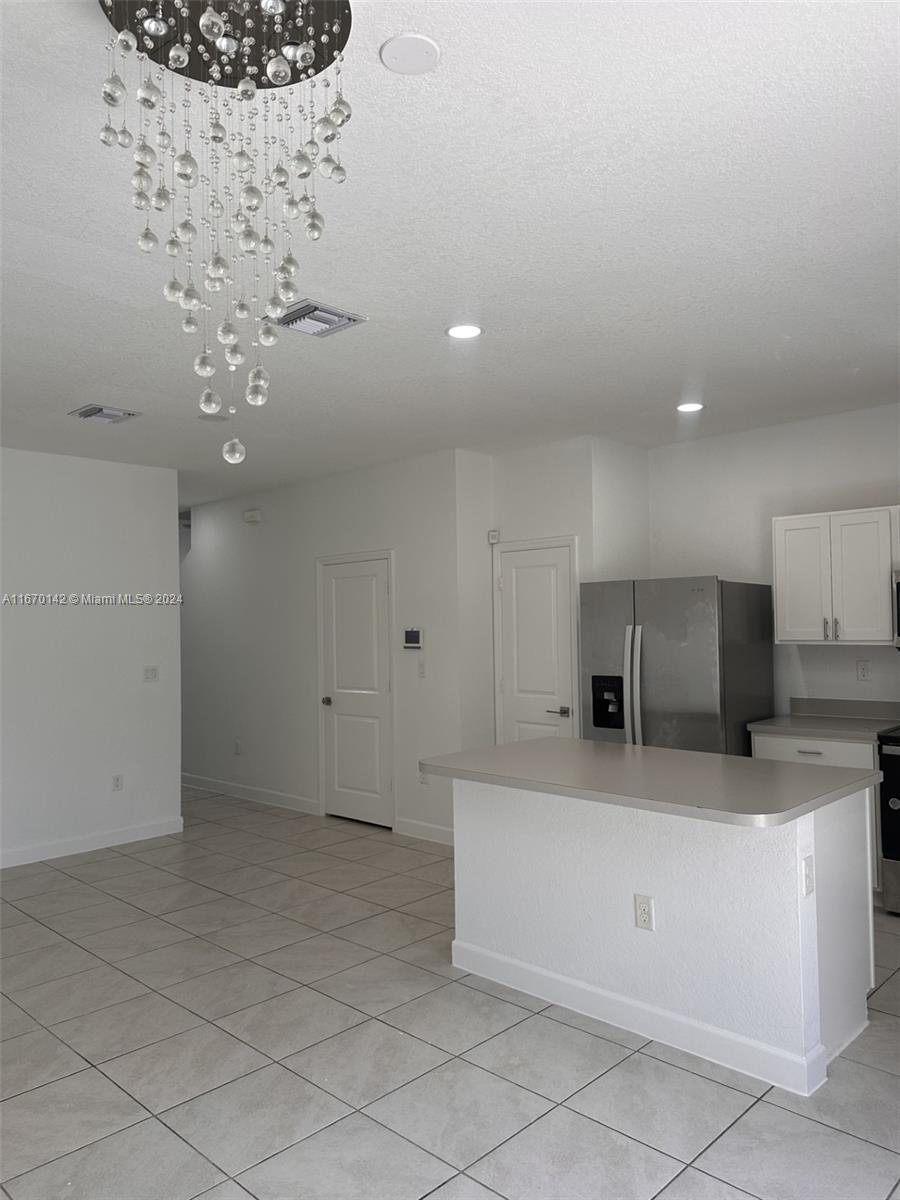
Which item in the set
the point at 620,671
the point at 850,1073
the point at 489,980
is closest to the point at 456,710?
the point at 620,671

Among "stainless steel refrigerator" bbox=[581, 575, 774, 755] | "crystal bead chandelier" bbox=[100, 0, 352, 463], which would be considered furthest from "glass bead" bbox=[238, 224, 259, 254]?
"stainless steel refrigerator" bbox=[581, 575, 774, 755]

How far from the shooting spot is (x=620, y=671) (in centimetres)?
500

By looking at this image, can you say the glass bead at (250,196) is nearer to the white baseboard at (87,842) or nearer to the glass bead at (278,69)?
the glass bead at (278,69)

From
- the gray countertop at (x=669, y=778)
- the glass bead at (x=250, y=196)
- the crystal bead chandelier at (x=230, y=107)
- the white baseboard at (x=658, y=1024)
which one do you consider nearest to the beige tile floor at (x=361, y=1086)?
the white baseboard at (x=658, y=1024)

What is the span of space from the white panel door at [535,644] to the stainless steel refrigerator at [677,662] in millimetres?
264

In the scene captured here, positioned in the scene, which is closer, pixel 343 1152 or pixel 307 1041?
pixel 343 1152

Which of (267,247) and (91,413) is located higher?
(91,413)

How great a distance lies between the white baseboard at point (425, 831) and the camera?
5715 millimetres

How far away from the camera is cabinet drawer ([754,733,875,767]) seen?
429 cm

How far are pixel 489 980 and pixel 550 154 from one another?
2.99 metres

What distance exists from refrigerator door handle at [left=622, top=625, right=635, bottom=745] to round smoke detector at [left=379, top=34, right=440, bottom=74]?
11.7ft

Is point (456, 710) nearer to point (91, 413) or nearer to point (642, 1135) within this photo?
point (91, 413)

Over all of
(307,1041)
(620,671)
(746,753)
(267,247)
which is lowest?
(307,1041)

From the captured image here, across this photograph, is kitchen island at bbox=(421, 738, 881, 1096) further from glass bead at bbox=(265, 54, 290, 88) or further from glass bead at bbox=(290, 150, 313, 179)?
glass bead at bbox=(265, 54, 290, 88)
